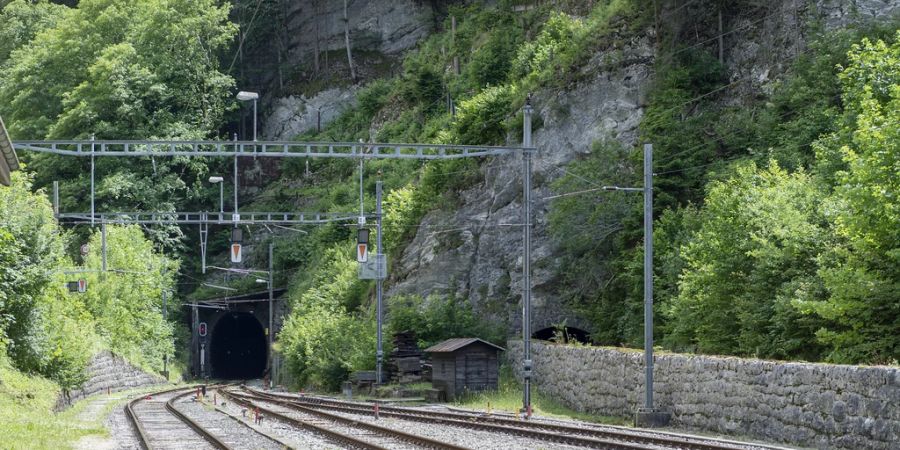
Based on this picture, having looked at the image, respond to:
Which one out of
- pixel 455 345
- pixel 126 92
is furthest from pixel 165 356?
pixel 455 345

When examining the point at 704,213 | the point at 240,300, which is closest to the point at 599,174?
the point at 704,213

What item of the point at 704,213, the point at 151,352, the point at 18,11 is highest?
the point at 18,11

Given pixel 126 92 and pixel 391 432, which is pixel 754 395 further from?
pixel 126 92

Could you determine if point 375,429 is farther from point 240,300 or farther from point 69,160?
point 69,160

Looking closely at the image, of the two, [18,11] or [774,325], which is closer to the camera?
[774,325]

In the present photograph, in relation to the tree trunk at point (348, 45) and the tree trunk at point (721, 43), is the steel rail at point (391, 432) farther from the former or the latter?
the tree trunk at point (348, 45)

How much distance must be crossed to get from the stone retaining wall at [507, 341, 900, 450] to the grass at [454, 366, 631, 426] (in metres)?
0.48

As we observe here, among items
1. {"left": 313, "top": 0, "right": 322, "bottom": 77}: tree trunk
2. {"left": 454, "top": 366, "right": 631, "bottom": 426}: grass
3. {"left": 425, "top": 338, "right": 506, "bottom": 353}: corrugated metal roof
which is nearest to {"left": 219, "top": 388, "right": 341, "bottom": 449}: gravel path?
{"left": 454, "top": 366, "right": 631, "bottom": 426}: grass

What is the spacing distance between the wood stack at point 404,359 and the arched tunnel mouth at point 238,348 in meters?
39.7

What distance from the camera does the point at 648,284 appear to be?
2927 cm

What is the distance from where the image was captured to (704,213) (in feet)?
125

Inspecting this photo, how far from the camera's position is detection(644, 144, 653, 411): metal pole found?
27.8m

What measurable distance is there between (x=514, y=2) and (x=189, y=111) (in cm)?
2689

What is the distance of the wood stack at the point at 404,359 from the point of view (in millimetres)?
47750
